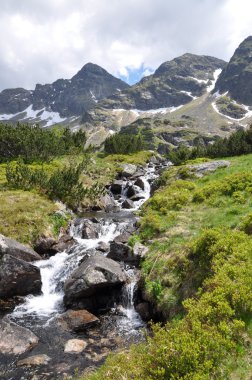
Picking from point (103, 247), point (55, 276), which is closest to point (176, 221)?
point (103, 247)

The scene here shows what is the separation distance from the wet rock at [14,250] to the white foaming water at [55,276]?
33.9 inches

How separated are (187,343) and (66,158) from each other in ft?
163

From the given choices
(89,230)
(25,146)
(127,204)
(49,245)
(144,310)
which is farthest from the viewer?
(25,146)

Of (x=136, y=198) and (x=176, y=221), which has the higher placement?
(x=176, y=221)

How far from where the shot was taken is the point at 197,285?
15.0 meters

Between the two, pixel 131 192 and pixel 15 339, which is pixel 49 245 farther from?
pixel 131 192

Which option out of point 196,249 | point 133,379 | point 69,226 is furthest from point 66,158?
point 133,379

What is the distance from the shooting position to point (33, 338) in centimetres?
1541

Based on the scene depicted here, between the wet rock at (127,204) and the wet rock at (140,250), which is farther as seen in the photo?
the wet rock at (127,204)

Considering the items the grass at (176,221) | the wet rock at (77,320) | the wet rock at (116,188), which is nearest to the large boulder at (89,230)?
the grass at (176,221)

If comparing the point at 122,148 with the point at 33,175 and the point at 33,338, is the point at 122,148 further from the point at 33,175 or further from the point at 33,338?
the point at 33,338

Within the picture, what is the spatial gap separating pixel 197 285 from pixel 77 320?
22.3ft

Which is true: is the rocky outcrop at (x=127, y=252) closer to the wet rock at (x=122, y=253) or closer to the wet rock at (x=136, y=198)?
the wet rock at (x=122, y=253)

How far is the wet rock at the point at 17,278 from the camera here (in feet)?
64.0
